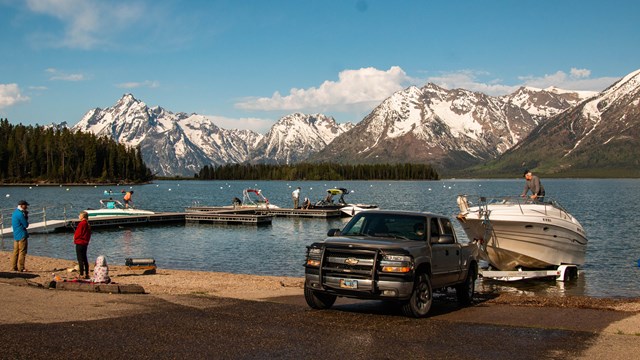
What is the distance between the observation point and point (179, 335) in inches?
504

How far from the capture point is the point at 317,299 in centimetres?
1659

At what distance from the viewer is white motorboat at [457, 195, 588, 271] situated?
2795 cm

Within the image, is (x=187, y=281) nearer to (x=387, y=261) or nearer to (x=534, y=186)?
(x=387, y=261)

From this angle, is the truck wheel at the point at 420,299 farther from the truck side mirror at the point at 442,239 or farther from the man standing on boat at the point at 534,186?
the man standing on boat at the point at 534,186

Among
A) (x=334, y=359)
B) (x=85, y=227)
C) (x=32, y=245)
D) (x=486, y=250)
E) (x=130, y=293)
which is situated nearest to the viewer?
(x=334, y=359)

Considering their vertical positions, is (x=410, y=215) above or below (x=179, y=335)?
above

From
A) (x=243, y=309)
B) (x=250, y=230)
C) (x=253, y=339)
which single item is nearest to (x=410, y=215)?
(x=243, y=309)

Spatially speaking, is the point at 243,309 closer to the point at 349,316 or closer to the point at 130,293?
the point at 349,316

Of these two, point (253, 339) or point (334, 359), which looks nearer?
point (334, 359)

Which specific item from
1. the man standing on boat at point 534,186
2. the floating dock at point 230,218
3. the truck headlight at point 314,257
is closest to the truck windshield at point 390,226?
the truck headlight at point 314,257

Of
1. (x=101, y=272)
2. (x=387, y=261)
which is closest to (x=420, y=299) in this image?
(x=387, y=261)

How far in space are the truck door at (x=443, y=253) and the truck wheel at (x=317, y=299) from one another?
276cm

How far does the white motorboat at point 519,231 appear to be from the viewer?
28.0 meters

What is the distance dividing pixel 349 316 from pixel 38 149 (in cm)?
20336
